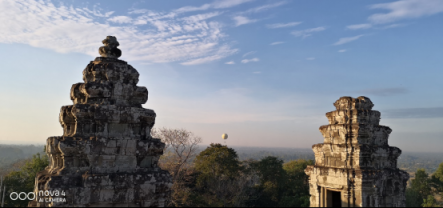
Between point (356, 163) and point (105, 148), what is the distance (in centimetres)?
532

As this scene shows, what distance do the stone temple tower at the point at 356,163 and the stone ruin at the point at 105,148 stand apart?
145 inches

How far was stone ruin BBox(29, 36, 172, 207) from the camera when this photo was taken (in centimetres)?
502

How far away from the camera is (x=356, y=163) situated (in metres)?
6.39

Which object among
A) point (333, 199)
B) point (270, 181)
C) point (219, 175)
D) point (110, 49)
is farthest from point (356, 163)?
point (270, 181)

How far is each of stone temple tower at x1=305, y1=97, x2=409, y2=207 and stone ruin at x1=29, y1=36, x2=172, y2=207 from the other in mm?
3692

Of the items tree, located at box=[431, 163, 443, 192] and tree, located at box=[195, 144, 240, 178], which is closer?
tree, located at box=[431, 163, 443, 192]

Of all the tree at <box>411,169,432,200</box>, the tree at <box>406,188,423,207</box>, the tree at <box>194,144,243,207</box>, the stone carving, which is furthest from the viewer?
the tree at <box>411,169,432,200</box>

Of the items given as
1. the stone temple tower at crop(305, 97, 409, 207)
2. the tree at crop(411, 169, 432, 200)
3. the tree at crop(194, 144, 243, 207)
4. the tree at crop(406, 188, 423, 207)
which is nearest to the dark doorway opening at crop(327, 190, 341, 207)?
the stone temple tower at crop(305, 97, 409, 207)

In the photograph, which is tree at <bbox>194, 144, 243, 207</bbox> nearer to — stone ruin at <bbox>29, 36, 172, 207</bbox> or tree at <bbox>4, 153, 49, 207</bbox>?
tree at <bbox>4, 153, 49, 207</bbox>

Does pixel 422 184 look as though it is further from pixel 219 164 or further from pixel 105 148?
pixel 105 148

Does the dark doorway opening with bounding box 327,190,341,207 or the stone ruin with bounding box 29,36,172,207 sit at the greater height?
the stone ruin with bounding box 29,36,172,207

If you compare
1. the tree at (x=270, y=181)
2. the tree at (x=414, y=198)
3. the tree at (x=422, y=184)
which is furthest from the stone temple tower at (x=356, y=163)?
the tree at (x=422, y=184)

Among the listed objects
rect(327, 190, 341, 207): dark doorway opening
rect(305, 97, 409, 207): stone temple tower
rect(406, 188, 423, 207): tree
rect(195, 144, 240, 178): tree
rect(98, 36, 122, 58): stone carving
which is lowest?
rect(406, 188, 423, 207): tree

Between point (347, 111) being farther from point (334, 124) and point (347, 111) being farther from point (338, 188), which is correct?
point (338, 188)
